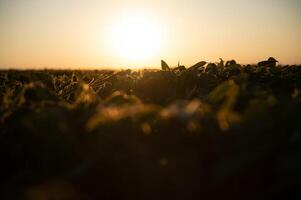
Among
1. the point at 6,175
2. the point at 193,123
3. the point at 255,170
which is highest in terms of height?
the point at 193,123

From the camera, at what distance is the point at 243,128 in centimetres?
135

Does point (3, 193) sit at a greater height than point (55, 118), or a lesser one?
lesser

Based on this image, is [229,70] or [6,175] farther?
[229,70]

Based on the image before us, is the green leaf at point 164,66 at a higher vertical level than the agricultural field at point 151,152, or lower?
higher

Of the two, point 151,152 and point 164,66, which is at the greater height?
point 164,66

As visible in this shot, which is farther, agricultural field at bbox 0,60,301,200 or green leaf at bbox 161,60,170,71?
green leaf at bbox 161,60,170,71

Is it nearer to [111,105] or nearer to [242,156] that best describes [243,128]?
[242,156]

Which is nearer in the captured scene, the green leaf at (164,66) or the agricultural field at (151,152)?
the agricultural field at (151,152)

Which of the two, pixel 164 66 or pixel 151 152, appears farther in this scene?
pixel 164 66

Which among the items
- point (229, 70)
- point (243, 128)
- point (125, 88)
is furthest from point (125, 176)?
point (229, 70)

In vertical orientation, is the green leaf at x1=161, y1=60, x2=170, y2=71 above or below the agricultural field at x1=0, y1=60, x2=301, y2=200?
above

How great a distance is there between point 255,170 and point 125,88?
2.39 meters

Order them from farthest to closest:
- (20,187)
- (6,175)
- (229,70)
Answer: (229,70)
(6,175)
(20,187)

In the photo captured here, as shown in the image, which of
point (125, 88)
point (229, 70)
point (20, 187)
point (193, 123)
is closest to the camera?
point (20, 187)
